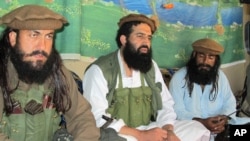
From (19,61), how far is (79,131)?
2.05 ft

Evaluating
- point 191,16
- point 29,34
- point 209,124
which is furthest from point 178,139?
point 191,16

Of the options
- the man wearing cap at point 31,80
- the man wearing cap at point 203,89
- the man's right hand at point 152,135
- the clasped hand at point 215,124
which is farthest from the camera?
the man wearing cap at point 203,89

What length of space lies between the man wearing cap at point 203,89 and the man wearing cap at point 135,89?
1.33 ft

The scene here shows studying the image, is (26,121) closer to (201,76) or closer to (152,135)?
(152,135)

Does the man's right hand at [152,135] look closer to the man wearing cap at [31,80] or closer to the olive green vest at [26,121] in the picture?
the man wearing cap at [31,80]

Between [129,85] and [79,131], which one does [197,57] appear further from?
[79,131]

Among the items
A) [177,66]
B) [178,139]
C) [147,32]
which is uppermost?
[147,32]

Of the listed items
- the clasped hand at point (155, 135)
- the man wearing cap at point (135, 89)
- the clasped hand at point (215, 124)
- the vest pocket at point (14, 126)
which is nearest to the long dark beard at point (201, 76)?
the clasped hand at point (215, 124)

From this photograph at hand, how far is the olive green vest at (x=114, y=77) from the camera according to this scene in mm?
3736

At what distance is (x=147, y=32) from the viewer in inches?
153

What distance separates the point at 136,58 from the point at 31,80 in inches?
42.2

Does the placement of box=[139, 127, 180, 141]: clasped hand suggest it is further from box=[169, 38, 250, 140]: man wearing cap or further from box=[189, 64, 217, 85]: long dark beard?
box=[189, 64, 217, 85]: long dark beard

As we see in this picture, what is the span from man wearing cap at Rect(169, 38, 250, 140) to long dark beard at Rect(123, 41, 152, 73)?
673mm

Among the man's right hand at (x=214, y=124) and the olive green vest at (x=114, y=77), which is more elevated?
the olive green vest at (x=114, y=77)
